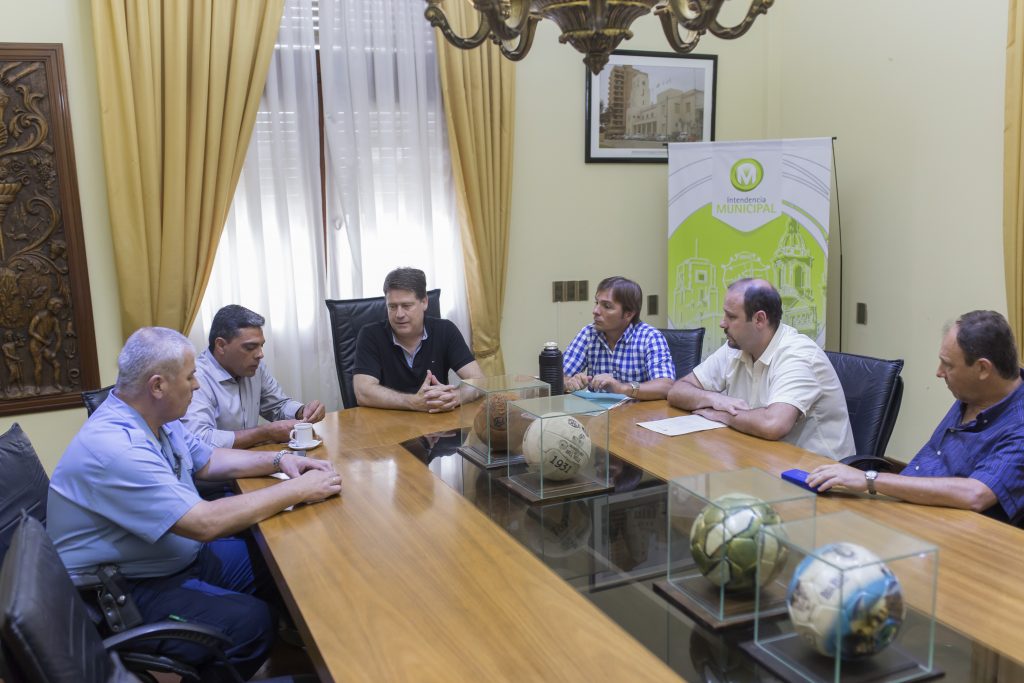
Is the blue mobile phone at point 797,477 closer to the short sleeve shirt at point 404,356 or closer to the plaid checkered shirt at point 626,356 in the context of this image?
the plaid checkered shirt at point 626,356

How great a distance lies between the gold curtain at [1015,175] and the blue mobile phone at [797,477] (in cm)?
186

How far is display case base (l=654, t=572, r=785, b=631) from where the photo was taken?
56.6 inches

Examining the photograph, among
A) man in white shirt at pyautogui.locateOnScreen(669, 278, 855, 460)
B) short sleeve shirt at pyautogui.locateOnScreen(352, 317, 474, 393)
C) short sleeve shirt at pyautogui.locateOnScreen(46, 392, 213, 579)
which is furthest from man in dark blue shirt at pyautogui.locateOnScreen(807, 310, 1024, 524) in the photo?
short sleeve shirt at pyautogui.locateOnScreen(352, 317, 474, 393)

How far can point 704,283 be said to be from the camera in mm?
4656

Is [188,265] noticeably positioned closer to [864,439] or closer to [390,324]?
[390,324]

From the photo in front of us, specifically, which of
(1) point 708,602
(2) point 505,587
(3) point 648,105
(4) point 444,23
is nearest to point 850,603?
(1) point 708,602

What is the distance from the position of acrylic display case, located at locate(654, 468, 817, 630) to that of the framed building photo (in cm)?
338

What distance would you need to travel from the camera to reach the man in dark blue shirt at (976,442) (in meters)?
1.99

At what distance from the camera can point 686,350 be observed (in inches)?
144

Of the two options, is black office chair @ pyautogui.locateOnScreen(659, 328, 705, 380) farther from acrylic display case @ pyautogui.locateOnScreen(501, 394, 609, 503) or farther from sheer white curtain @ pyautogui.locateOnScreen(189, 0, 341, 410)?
sheer white curtain @ pyautogui.locateOnScreen(189, 0, 341, 410)

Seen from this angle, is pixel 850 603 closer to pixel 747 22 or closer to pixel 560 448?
pixel 560 448

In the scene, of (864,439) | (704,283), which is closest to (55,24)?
(704,283)

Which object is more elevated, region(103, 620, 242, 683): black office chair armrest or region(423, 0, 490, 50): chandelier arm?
region(423, 0, 490, 50): chandelier arm

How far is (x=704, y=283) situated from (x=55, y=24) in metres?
3.42
